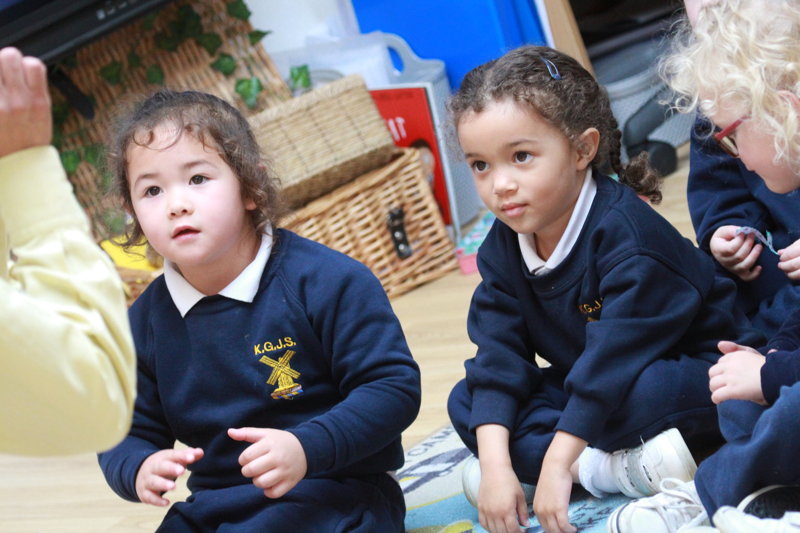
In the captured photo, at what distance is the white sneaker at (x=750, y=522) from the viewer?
0.91 m

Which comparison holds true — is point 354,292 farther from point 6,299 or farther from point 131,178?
point 6,299

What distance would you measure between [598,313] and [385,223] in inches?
50.4

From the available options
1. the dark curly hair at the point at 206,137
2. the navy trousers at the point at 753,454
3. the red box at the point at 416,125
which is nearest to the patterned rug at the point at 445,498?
the navy trousers at the point at 753,454

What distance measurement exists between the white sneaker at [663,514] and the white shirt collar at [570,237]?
0.31m

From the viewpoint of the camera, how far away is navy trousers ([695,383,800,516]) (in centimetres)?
96

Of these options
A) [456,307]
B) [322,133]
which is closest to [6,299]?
[456,307]

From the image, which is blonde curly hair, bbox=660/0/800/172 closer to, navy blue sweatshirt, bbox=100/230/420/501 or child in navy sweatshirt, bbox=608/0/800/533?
child in navy sweatshirt, bbox=608/0/800/533

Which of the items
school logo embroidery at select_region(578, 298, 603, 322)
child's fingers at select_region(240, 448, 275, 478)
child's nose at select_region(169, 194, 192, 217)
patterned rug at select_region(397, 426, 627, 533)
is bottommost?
patterned rug at select_region(397, 426, 627, 533)

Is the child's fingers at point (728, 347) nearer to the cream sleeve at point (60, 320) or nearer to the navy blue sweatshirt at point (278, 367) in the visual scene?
the navy blue sweatshirt at point (278, 367)

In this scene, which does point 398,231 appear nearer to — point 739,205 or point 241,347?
point 739,205

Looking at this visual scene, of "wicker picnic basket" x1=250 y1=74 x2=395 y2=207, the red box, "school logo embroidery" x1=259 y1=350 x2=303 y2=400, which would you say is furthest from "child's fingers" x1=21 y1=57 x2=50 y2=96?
the red box

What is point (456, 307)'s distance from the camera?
7.46 feet

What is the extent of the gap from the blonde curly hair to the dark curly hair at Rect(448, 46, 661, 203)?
0.15m

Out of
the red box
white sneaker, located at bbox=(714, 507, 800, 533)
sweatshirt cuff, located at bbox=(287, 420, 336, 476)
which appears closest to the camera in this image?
white sneaker, located at bbox=(714, 507, 800, 533)
